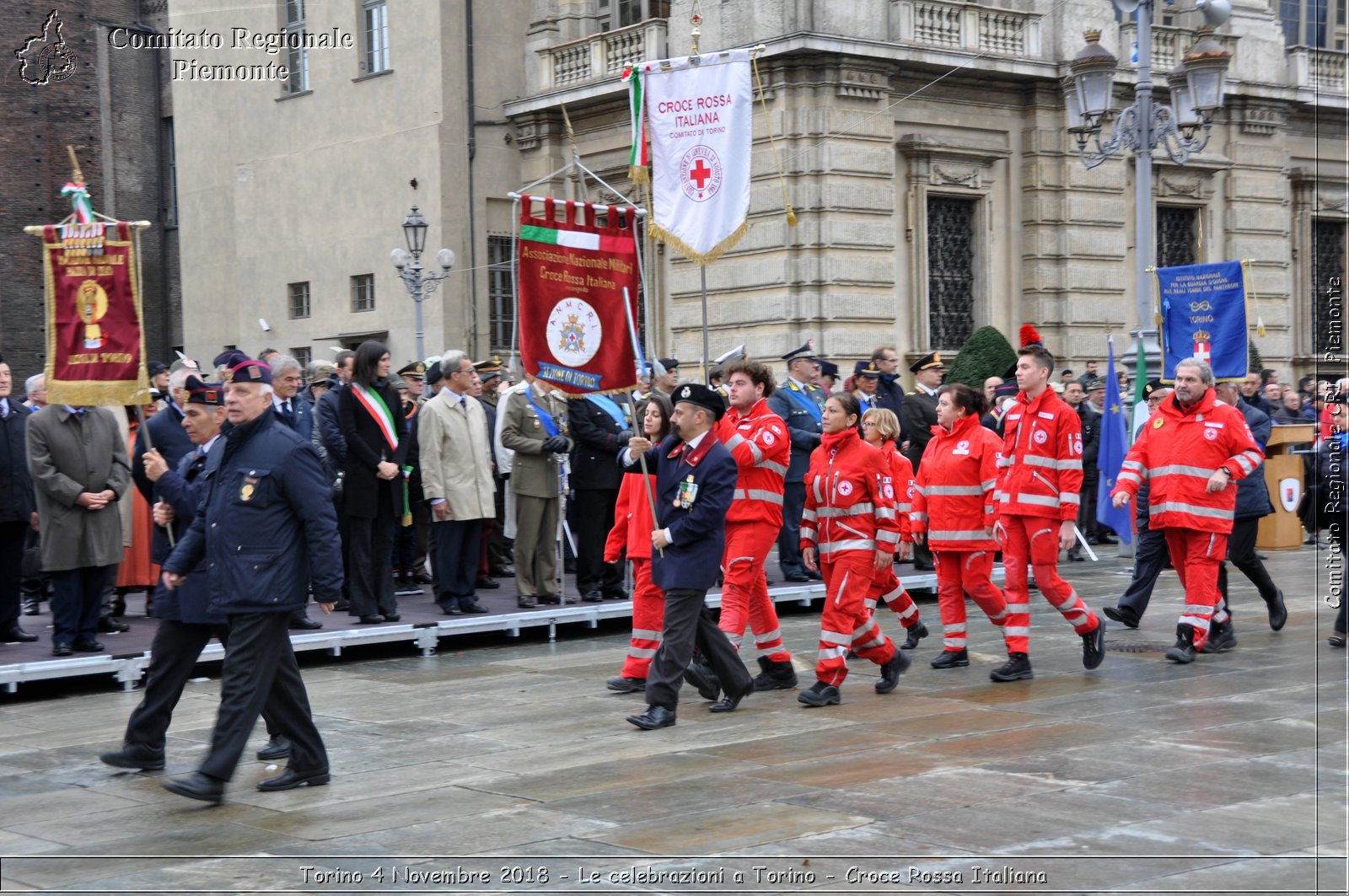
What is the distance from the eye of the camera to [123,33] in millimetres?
36156

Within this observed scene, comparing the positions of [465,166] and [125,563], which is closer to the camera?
[125,563]

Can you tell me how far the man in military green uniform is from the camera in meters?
13.2

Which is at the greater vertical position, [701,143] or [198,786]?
[701,143]

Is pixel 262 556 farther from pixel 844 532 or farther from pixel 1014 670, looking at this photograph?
pixel 1014 670

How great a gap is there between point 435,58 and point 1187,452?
19.9 m

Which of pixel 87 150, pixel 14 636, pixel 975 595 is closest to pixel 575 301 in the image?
pixel 975 595

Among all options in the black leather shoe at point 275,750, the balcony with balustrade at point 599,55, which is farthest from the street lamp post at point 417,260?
the black leather shoe at point 275,750

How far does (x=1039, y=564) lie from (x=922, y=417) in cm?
617

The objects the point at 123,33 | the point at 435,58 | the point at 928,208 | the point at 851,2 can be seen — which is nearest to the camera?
the point at 851,2

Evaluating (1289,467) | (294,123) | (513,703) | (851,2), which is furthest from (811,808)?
(294,123)

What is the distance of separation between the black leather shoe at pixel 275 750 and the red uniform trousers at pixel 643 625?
8.32 ft

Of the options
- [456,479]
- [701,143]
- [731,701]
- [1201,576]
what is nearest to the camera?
[731,701]

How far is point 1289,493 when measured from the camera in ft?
66.7

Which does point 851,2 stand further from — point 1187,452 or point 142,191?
point 142,191
